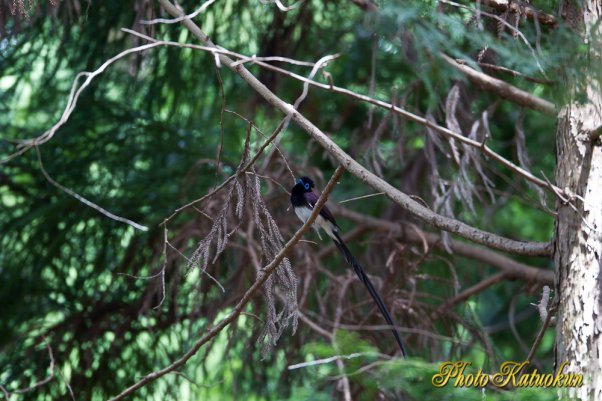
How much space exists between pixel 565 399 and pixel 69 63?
3.87 meters

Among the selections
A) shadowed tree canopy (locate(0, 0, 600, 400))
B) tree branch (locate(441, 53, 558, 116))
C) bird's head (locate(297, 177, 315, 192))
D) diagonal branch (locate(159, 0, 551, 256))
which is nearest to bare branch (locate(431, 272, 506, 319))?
shadowed tree canopy (locate(0, 0, 600, 400))

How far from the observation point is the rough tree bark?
9.55 ft

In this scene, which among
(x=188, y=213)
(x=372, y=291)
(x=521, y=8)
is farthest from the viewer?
(x=188, y=213)

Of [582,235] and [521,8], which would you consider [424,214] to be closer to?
[582,235]

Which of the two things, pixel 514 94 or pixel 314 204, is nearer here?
pixel 514 94

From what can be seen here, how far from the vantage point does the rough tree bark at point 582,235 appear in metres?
2.91

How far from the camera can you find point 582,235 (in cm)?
303

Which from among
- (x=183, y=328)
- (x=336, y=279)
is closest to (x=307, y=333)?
(x=336, y=279)

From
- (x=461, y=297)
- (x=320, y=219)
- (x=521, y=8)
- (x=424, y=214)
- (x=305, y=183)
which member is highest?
(x=521, y=8)

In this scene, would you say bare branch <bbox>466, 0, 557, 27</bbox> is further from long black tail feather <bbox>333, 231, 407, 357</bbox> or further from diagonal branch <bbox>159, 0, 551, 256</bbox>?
long black tail feather <bbox>333, 231, 407, 357</bbox>

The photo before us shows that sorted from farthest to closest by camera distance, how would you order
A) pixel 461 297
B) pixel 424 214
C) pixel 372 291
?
pixel 461 297, pixel 372 291, pixel 424 214

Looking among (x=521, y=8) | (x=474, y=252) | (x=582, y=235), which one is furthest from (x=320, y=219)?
(x=582, y=235)

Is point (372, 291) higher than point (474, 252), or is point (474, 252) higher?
point (372, 291)

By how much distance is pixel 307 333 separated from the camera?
195 inches
